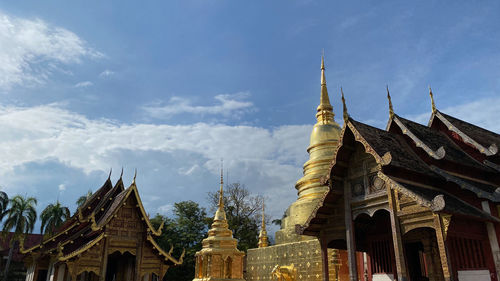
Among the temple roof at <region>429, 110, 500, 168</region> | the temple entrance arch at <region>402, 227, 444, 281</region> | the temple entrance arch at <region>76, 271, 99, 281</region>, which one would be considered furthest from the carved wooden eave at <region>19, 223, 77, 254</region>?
the temple roof at <region>429, 110, 500, 168</region>

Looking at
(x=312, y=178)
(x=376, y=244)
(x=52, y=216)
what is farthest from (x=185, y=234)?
(x=376, y=244)

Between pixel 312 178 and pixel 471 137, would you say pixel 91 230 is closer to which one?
pixel 312 178

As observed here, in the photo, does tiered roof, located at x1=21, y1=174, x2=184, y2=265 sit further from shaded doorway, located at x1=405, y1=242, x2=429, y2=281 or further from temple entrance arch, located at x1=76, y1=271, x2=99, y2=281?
shaded doorway, located at x1=405, y1=242, x2=429, y2=281

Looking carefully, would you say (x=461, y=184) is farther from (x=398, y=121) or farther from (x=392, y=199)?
(x=398, y=121)

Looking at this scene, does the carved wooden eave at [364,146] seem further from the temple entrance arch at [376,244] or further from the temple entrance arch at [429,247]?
the temple entrance arch at [429,247]

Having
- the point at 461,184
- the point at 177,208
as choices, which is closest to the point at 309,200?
the point at 461,184

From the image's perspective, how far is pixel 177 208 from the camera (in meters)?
40.9

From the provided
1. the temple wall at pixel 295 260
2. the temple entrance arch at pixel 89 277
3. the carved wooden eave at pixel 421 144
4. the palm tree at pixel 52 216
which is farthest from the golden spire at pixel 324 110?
the palm tree at pixel 52 216

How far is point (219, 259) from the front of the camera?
2159 cm

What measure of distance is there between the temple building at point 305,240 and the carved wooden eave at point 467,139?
585 cm

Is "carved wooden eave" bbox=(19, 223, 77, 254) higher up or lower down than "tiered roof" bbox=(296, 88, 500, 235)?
lower down

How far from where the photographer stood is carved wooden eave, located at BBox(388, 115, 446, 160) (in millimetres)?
11500

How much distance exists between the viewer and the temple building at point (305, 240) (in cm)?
1805

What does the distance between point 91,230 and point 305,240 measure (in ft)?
34.8
